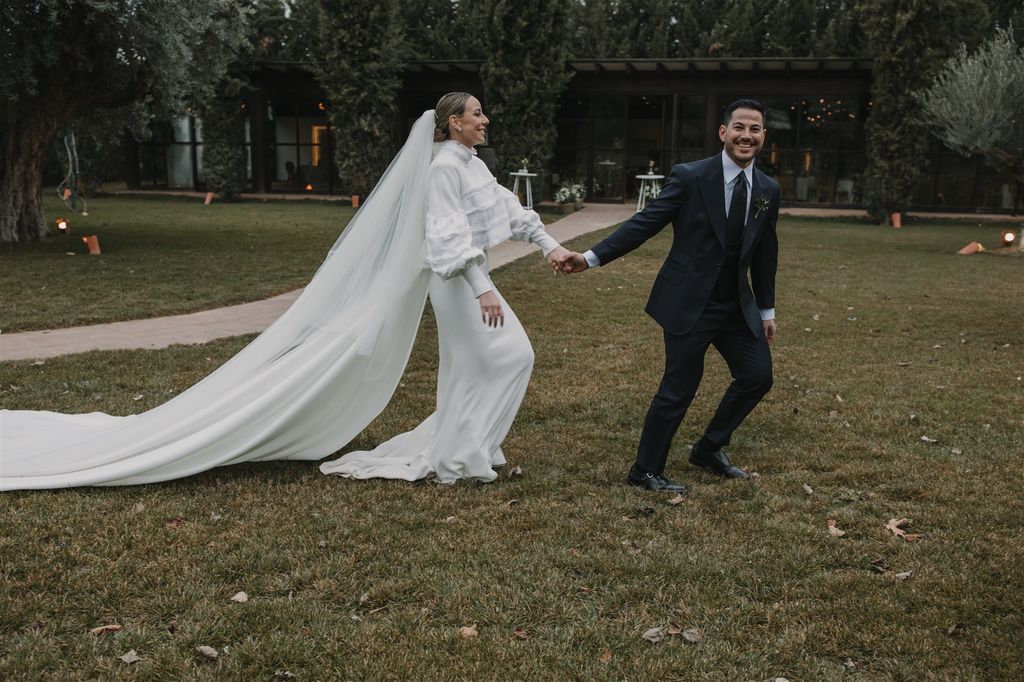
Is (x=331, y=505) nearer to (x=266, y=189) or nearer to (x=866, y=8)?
(x=866, y=8)

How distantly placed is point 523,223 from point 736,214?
3.99ft

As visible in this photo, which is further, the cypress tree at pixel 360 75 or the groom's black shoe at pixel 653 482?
the cypress tree at pixel 360 75

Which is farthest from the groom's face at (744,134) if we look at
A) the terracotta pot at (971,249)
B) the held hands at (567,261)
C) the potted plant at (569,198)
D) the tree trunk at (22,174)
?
the potted plant at (569,198)

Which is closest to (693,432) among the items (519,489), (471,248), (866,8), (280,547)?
(519,489)

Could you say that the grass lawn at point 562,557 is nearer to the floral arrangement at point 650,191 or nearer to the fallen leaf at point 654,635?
the fallen leaf at point 654,635

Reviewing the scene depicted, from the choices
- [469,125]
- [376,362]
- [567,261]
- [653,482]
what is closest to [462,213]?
[469,125]

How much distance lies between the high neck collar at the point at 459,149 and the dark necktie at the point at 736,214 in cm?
145

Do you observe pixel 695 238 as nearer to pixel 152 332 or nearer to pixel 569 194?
pixel 152 332

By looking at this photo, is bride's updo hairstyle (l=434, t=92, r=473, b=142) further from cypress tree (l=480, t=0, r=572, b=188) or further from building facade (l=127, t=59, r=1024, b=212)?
building facade (l=127, t=59, r=1024, b=212)

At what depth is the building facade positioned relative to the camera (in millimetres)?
26609

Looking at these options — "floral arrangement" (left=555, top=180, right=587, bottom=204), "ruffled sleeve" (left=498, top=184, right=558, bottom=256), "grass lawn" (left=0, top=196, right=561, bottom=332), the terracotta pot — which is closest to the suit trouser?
"ruffled sleeve" (left=498, top=184, right=558, bottom=256)

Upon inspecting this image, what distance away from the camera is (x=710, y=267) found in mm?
4594

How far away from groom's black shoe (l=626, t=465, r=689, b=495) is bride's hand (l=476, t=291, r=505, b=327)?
45.5 inches

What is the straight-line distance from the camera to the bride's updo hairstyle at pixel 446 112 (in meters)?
4.80
